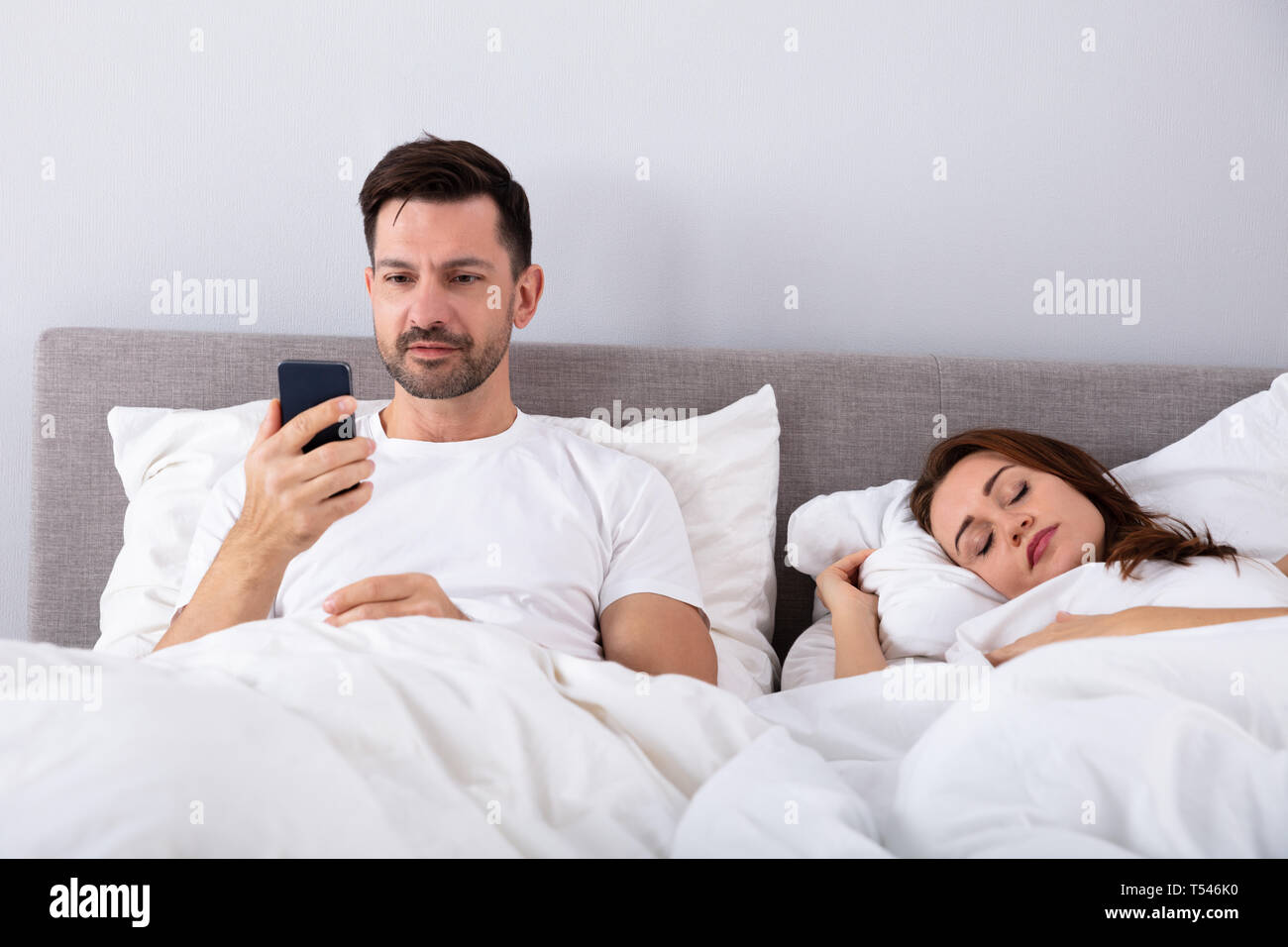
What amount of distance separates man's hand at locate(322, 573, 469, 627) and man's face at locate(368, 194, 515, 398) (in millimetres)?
350

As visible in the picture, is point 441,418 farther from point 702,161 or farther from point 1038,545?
point 1038,545

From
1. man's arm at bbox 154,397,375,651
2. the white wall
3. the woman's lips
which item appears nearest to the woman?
the woman's lips

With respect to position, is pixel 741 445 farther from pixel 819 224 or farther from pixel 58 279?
pixel 58 279

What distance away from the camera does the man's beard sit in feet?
4.62

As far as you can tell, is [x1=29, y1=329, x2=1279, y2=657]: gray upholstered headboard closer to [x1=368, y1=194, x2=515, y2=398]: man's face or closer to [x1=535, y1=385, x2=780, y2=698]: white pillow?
[x1=535, y1=385, x2=780, y2=698]: white pillow

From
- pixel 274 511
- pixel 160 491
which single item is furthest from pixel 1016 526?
pixel 160 491

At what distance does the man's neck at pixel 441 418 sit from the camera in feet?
4.81

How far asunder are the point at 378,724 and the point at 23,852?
285 mm

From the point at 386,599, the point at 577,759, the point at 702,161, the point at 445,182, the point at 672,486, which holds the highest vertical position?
the point at 702,161

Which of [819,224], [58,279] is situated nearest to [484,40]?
[819,224]

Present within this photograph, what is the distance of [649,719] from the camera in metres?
0.96

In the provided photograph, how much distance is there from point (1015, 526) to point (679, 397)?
2.01ft

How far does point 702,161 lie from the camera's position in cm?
179

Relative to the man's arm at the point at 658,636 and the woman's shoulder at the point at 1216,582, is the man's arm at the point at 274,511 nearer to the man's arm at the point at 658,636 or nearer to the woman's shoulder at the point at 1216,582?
A: the man's arm at the point at 658,636
